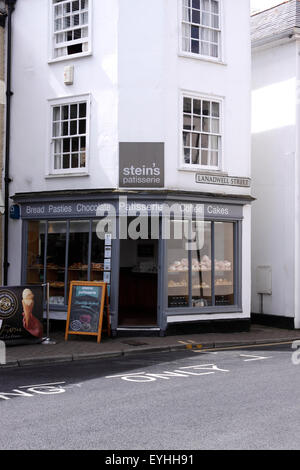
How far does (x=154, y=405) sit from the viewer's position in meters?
7.33

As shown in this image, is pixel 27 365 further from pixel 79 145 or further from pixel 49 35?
pixel 49 35

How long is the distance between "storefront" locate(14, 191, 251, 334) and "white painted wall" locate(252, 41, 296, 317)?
1.68m

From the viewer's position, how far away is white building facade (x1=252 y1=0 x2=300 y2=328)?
16469mm

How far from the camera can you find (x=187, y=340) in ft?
44.1

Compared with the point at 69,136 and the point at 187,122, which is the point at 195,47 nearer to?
the point at 187,122

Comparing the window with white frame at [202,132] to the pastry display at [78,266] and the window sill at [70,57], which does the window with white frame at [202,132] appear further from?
the pastry display at [78,266]

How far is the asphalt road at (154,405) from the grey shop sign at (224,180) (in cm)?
521

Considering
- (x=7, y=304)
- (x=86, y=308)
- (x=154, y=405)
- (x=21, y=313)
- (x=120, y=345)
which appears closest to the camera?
(x=154, y=405)

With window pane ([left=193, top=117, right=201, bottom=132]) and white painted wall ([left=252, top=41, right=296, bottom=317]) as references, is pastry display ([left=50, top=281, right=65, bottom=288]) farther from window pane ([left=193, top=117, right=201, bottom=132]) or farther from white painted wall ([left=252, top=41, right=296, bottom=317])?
white painted wall ([left=252, top=41, right=296, bottom=317])

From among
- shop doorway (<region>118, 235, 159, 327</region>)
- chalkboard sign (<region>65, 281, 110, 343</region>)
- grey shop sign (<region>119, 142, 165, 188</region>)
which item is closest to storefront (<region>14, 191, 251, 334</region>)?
grey shop sign (<region>119, 142, 165, 188</region>)

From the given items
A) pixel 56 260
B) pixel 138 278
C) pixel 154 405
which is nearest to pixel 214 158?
pixel 138 278

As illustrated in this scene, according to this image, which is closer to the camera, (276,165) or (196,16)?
(196,16)

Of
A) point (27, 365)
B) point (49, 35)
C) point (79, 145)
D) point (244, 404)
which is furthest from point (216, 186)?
point (244, 404)

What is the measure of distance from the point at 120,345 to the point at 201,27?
27.2ft
